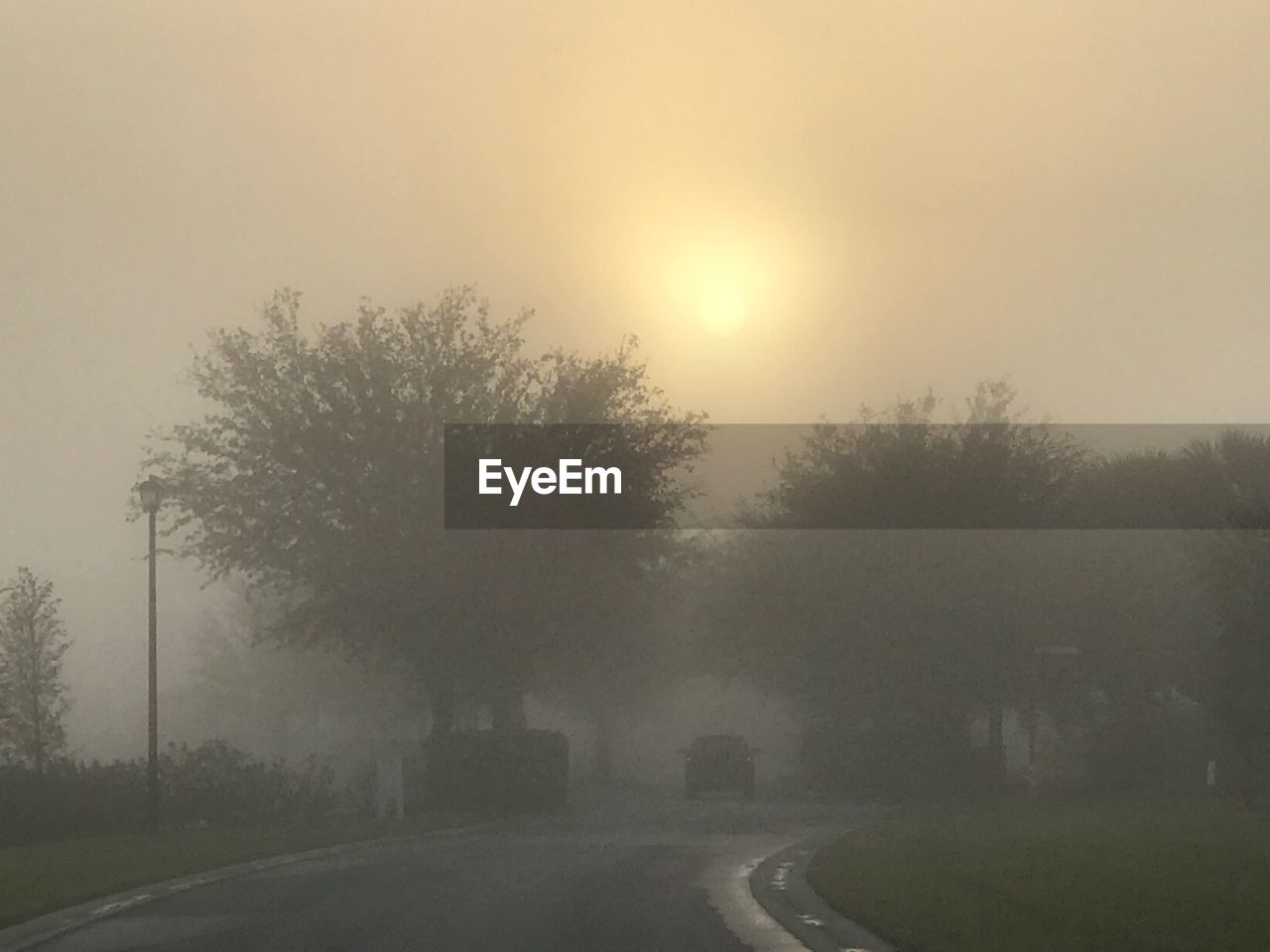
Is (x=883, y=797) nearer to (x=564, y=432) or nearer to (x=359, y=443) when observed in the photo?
(x=564, y=432)

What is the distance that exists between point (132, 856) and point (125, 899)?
24.7 feet

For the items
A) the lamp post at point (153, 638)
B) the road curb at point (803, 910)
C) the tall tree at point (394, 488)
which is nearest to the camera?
the road curb at point (803, 910)

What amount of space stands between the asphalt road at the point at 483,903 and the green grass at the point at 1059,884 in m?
1.37

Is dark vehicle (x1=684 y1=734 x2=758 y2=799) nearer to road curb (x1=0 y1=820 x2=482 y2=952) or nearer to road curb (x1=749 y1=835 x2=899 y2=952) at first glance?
road curb (x1=0 y1=820 x2=482 y2=952)

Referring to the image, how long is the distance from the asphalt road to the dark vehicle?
21.6 meters

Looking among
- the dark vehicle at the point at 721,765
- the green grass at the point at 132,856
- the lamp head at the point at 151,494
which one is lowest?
the dark vehicle at the point at 721,765

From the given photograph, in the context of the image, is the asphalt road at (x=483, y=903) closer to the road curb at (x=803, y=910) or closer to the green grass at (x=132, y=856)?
the road curb at (x=803, y=910)

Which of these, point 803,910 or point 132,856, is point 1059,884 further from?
point 132,856

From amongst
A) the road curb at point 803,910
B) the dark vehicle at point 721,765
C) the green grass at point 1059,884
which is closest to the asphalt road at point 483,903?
the road curb at point 803,910

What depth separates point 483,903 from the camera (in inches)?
778

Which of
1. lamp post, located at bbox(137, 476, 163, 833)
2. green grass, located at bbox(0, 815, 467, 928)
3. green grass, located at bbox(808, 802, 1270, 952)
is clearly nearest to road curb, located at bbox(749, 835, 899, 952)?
green grass, located at bbox(808, 802, 1270, 952)

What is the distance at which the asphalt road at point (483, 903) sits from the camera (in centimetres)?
1620

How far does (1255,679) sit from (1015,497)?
15.2m

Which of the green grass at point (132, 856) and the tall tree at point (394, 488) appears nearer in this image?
the green grass at point (132, 856)
